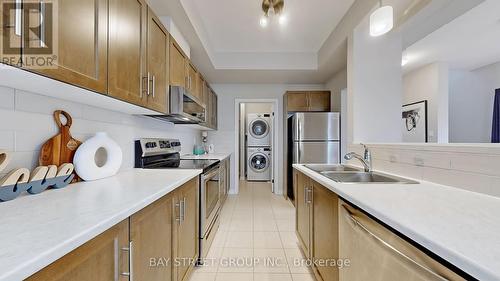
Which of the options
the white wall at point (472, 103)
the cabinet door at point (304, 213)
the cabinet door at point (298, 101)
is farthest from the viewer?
the cabinet door at point (298, 101)

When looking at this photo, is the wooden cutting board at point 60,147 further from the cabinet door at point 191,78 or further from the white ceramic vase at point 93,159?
the cabinet door at point 191,78

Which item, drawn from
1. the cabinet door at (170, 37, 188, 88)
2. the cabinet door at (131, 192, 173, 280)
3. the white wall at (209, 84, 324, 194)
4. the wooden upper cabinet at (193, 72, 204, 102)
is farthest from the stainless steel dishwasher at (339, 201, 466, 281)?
the white wall at (209, 84, 324, 194)

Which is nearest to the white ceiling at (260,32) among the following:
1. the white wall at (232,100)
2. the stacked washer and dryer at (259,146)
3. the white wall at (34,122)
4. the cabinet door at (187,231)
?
the white wall at (232,100)

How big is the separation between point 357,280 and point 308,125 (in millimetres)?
2885

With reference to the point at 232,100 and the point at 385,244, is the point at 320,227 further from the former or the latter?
the point at 232,100

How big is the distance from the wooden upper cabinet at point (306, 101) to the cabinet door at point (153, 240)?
3.21 meters

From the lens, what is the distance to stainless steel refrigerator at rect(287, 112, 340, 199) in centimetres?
366

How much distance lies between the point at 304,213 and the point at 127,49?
1839 mm

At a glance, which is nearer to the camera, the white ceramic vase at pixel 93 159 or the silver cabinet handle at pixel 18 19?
the silver cabinet handle at pixel 18 19

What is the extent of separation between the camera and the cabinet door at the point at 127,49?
46.1 inches

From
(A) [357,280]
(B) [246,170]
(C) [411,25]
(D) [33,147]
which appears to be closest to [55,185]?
(D) [33,147]

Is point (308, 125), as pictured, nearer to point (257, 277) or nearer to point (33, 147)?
point (257, 277)

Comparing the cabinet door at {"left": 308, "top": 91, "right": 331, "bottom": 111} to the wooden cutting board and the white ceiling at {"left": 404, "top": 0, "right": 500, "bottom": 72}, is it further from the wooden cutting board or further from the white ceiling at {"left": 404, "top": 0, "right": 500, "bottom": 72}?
the wooden cutting board

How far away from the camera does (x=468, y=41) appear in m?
1.64
